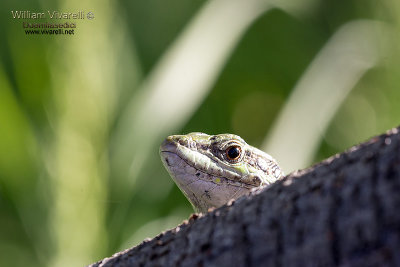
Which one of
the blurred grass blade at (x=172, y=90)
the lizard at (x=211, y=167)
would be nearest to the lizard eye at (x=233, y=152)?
the lizard at (x=211, y=167)

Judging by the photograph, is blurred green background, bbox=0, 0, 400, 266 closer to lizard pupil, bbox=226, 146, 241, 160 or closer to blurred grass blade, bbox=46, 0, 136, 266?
blurred grass blade, bbox=46, 0, 136, 266

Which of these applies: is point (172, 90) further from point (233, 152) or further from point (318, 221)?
point (318, 221)

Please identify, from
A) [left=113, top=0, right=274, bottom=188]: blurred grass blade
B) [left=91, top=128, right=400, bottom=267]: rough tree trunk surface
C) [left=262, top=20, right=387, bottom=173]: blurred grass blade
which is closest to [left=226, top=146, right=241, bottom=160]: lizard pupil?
[left=262, top=20, right=387, bottom=173]: blurred grass blade

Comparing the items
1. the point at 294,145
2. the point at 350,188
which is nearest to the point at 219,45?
the point at 294,145

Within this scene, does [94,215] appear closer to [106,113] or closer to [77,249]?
[77,249]

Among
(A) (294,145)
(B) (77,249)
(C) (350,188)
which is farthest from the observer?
(A) (294,145)

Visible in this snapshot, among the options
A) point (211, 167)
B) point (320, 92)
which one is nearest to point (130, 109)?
point (320, 92)
